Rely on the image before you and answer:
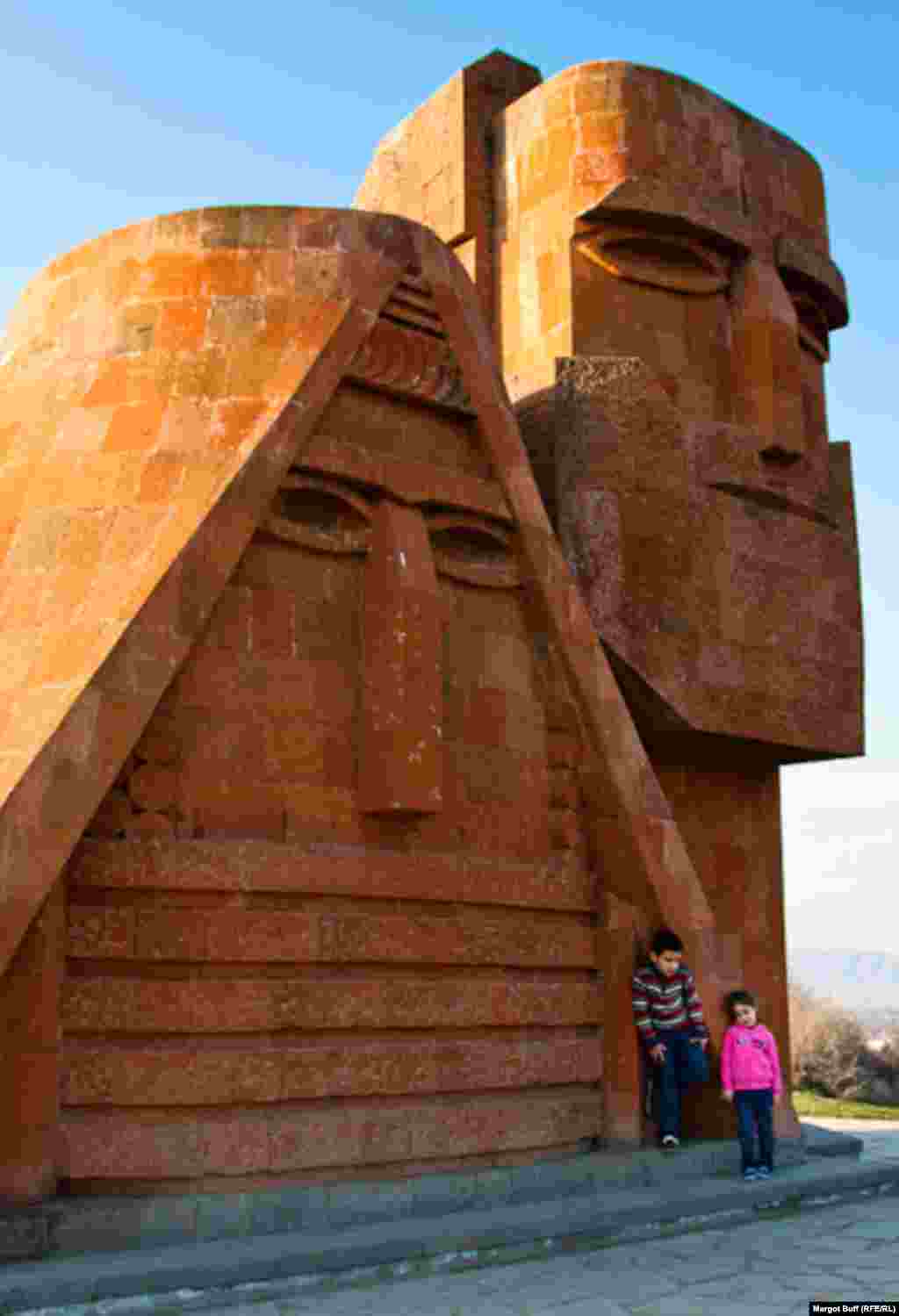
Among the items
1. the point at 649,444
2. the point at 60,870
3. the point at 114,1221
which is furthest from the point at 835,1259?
the point at 649,444

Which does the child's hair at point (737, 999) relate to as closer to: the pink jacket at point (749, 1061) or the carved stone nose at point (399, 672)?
the pink jacket at point (749, 1061)

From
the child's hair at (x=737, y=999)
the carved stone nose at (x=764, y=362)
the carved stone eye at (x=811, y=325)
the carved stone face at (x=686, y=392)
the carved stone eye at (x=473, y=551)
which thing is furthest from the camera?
the carved stone eye at (x=811, y=325)

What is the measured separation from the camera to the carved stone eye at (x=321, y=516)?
9625mm

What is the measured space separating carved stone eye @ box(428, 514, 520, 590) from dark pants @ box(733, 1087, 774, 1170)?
400cm

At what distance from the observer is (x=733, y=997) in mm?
11234

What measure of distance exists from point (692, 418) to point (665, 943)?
4.68 meters

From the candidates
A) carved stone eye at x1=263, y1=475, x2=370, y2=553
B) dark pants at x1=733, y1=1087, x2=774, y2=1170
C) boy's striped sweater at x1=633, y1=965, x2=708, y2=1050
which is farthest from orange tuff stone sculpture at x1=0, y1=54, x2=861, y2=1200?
dark pants at x1=733, y1=1087, x2=774, y2=1170

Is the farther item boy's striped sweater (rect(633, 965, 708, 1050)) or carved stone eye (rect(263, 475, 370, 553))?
boy's striped sweater (rect(633, 965, 708, 1050))

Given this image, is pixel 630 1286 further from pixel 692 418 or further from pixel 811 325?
pixel 811 325

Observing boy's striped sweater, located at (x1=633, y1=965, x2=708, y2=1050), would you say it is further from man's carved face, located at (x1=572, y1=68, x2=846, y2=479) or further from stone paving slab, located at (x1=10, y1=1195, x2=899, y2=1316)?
man's carved face, located at (x1=572, y1=68, x2=846, y2=479)

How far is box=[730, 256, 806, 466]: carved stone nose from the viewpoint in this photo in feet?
43.9

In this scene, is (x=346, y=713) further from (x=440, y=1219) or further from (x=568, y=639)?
(x=440, y=1219)

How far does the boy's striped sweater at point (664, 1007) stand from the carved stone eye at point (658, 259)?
6.09m

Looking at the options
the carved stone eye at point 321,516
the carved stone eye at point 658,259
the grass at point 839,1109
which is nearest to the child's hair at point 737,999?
the carved stone eye at point 321,516
